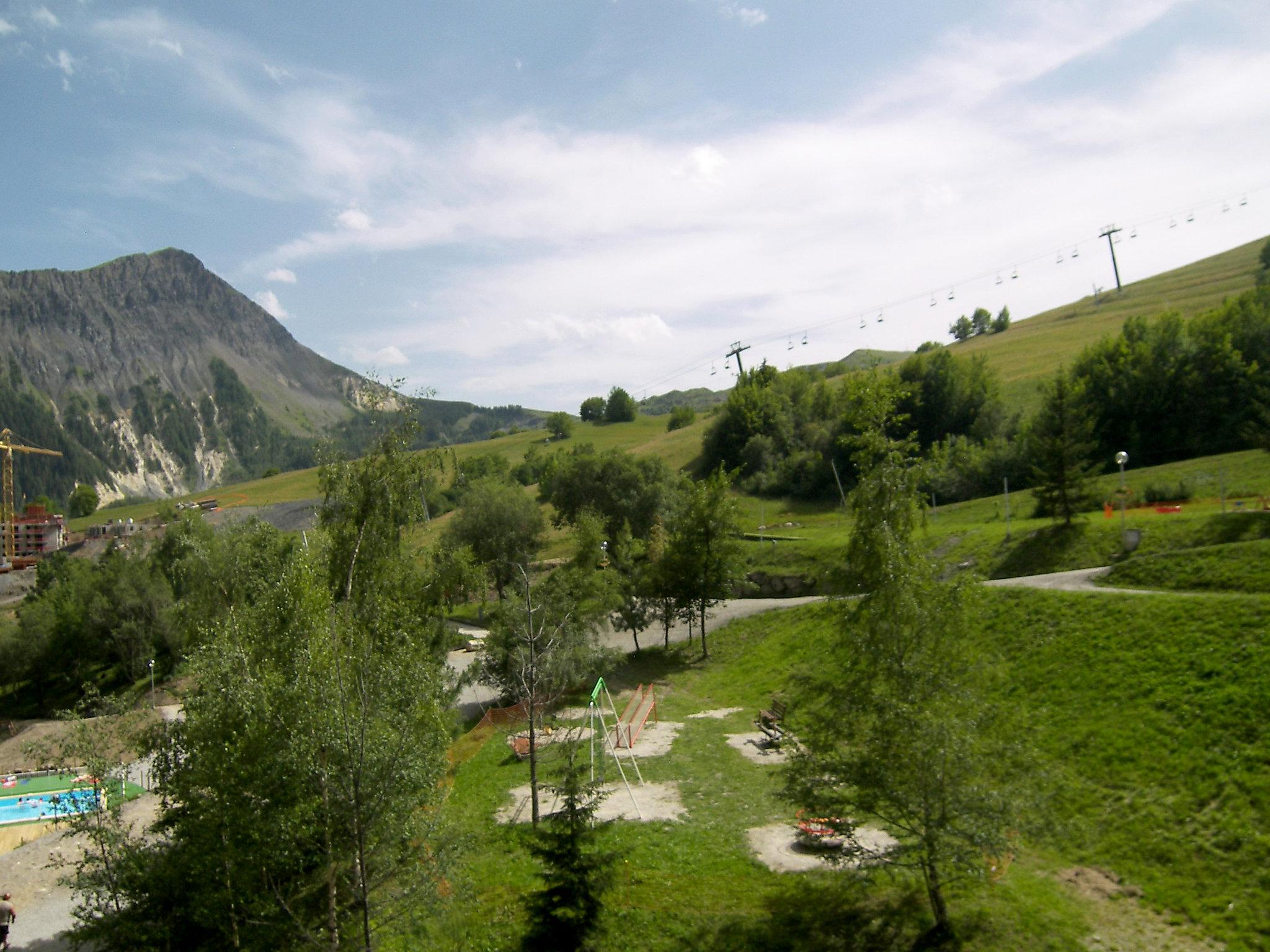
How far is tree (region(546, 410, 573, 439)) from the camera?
445 ft

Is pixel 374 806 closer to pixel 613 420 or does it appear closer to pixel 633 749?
pixel 633 749

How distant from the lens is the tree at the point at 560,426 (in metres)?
136

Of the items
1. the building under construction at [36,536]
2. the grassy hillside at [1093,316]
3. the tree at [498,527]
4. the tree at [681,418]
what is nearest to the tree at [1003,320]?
the grassy hillside at [1093,316]

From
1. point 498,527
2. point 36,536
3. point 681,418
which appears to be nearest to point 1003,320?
point 681,418

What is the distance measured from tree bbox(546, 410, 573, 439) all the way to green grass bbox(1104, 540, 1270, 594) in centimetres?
11260

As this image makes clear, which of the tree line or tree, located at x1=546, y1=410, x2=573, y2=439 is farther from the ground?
tree, located at x1=546, y1=410, x2=573, y2=439

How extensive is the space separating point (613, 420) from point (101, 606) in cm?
9595

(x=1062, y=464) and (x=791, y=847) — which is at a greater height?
(x=1062, y=464)

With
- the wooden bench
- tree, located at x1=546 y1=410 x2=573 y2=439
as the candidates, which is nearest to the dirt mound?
the wooden bench

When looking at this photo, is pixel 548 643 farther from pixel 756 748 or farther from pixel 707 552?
pixel 707 552

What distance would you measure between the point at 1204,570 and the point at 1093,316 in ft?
326

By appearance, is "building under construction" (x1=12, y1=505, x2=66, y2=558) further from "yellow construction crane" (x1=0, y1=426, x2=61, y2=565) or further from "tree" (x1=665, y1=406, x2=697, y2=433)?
"tree" (x1=665, y1=406, x2=697, y2=433)

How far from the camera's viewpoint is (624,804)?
20125mm

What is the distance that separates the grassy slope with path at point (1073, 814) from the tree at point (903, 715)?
974 millimetres
